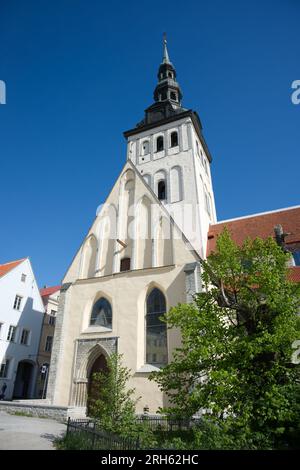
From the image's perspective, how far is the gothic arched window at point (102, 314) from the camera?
16.6 metres

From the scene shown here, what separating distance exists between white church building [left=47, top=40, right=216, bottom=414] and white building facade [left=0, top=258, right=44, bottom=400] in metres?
8.58

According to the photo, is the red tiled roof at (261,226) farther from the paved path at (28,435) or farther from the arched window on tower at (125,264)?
the paved path at (28,435)

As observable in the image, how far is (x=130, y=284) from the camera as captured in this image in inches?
655

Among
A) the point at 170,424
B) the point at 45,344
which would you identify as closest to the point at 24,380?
the point at 45,344

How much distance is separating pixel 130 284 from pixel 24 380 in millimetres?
16048

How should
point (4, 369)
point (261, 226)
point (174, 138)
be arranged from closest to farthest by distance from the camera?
point (261, 226), point (4, 369), point (174, 138)

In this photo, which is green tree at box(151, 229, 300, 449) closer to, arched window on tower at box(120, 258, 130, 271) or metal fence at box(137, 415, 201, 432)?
metal fence at box(137, 415, 201, 432)

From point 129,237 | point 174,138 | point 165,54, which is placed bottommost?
point 129,237

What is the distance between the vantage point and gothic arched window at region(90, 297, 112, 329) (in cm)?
1658

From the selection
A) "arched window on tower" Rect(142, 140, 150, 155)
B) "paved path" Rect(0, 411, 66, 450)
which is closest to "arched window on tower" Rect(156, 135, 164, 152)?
"arched window on tower" Rect(142, 140, 150, 155)

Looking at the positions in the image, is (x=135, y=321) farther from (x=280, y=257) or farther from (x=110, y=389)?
(x=280, y=257)

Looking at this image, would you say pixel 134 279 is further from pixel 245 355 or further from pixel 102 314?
pixel 245 355

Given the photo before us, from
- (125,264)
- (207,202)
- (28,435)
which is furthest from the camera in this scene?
(207,202)
